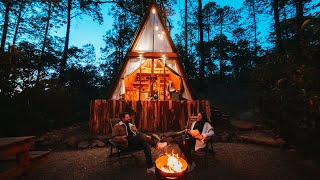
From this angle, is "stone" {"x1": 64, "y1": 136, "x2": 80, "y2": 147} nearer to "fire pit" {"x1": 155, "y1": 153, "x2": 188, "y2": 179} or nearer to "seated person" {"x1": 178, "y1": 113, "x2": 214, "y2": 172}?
"seated person" {"x1": 178, "y1": 113, "x2": 214, "y2": 172}

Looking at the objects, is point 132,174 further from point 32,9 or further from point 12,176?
point 32,9

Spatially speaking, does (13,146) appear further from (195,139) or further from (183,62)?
(183,62)

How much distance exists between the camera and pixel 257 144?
18.5ft

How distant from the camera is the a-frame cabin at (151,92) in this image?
6.05 m

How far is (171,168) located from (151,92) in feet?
19.8

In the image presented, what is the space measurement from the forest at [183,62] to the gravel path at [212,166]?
3.51 ft

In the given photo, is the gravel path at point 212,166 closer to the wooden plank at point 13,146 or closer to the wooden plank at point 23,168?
the wooden plank at point 23,168

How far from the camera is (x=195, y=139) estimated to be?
14.1ft

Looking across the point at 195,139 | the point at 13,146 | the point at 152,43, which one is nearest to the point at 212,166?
the point at 195,139

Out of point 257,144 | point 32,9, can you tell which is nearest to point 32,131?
point 257,144

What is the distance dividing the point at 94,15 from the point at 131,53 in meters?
10.7

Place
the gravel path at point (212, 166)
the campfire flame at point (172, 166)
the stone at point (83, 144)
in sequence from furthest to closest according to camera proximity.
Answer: the stone at point (83, 144)
the gravel path at point (212, 166)
the campfire flame at point (172, 166)

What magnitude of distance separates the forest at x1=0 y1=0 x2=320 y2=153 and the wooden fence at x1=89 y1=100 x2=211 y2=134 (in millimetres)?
2232

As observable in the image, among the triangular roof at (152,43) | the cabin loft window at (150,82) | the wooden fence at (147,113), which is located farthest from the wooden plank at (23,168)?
the cabin loft window at (150,82)
